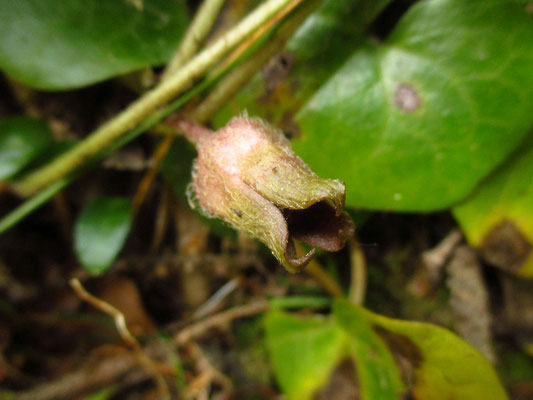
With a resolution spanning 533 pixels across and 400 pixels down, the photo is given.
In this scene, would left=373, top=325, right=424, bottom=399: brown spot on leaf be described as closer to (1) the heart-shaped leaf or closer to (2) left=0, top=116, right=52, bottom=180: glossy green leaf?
(1) the heart-shaped leaf

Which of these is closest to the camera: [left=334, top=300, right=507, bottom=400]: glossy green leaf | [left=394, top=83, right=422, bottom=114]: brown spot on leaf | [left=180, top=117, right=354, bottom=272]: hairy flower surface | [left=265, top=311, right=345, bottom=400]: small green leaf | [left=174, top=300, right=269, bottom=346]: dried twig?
[left=180, top=117, right=354, bottom=272]: hairy flower surface

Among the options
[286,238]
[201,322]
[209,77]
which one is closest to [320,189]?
[286,238]

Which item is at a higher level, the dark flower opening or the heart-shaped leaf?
the heart-shaped leaf

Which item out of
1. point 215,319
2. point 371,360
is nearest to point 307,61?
point 371,360

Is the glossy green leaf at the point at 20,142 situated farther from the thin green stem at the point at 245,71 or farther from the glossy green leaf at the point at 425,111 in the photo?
the glossy green leaf at the point at 425,111

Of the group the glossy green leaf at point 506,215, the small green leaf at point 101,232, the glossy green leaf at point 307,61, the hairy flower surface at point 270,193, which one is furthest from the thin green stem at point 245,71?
the glossy green leaf at point 506,215

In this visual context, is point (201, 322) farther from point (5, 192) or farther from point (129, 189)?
point (5, 192)

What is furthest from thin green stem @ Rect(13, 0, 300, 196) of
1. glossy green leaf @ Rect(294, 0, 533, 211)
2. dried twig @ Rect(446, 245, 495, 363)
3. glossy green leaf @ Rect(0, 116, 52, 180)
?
dried twig @ Rect(446, 245, 495, 363)
